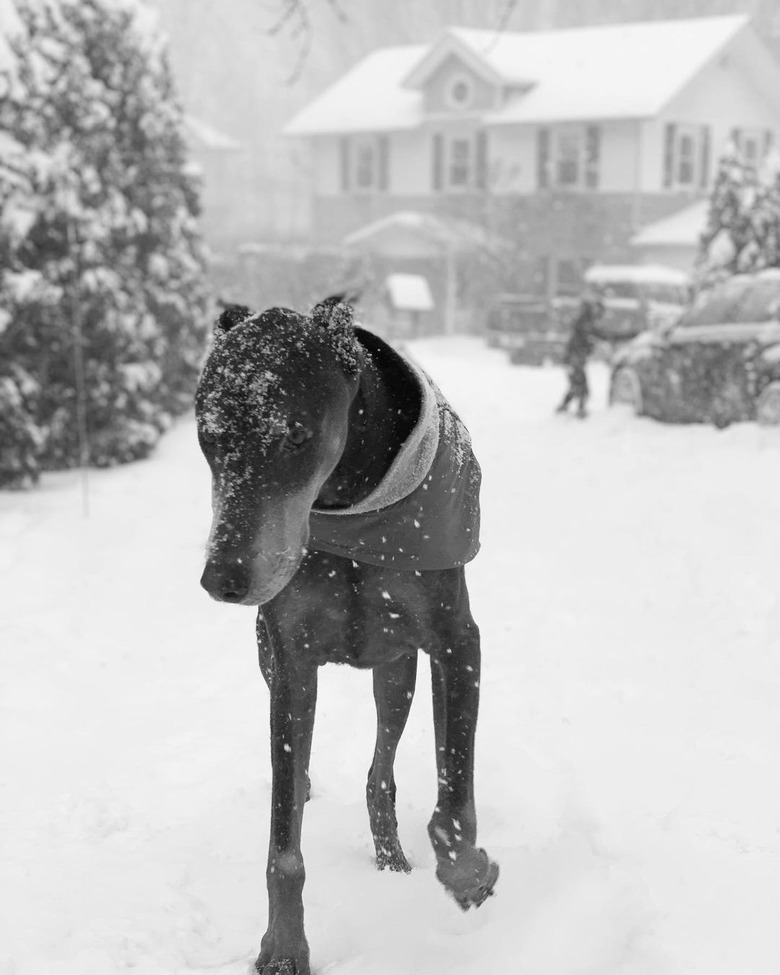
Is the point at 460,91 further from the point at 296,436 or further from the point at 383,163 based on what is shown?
the point at 296,436

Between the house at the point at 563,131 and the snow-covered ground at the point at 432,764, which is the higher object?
the house at the point at 563,131

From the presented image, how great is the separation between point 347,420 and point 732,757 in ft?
9.41

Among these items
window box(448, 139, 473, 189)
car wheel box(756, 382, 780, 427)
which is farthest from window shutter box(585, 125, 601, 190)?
car wheel box(756, 382, 780, 427)

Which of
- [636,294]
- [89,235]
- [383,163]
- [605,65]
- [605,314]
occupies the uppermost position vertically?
[605,65]

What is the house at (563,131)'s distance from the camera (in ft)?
112

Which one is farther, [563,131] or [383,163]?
[383,163]

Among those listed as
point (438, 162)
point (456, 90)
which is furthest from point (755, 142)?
point (438, 162)

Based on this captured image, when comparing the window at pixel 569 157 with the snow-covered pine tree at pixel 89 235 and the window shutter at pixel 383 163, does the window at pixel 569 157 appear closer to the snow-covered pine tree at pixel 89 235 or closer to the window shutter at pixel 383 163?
the window shutter at pixel 383 163

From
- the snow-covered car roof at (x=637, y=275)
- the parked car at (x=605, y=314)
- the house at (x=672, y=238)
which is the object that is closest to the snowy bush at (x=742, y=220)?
the parked car at (x=605, y=314)

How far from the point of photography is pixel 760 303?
13.6m

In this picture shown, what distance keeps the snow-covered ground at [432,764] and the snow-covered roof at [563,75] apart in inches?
1033

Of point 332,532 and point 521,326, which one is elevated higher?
point 332,532

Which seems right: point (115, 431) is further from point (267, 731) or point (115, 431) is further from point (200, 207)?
point (267, 731)

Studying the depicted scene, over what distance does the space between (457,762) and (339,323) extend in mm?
1384
